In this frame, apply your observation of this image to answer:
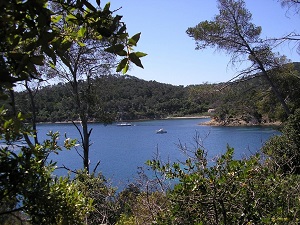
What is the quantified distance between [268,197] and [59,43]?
2200 mm

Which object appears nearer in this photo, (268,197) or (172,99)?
(268,197)

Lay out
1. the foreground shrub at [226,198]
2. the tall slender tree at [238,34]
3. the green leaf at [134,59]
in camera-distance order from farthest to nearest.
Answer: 1. the tall slender tree at [238,34]
2. the foreground shrub at [226,198]
3. the green leaf at [134,59]

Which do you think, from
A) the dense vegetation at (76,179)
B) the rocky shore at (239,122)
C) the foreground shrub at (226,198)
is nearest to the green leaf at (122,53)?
the dense vegetation at (76,179)

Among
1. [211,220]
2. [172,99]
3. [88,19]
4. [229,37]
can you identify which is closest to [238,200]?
[211,220]

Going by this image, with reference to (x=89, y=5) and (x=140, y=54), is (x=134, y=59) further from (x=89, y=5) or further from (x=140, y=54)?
(x=89, y=5)

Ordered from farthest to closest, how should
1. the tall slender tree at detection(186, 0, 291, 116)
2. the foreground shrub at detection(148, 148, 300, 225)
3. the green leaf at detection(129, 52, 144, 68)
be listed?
the tall slender tree at detection(186, 0, 291, 116), the foreground shrub at detection(148, 148, 300, 225), the green leaf at detection(129, 52, 144, 68)

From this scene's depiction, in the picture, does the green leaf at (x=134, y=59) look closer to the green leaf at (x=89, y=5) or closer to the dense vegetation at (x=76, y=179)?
the dense vegetation at (x=76, y=179)

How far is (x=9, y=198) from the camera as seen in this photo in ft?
5.22

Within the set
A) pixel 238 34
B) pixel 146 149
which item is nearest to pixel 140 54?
pixel 238 34

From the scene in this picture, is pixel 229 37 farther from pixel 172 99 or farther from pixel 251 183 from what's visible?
pixel 172 99

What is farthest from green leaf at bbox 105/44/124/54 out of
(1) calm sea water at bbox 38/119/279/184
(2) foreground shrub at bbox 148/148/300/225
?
(1) calm sea water at bbox 38/119/279/184

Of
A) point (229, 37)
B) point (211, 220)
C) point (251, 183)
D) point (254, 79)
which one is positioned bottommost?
point (211, 220)

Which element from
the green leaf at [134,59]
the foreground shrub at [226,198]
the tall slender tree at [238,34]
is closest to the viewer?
the green leaf at [134,59]

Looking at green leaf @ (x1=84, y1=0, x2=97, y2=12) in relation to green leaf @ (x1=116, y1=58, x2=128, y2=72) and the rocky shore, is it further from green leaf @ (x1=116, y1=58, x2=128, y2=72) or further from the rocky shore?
the rocky shore
